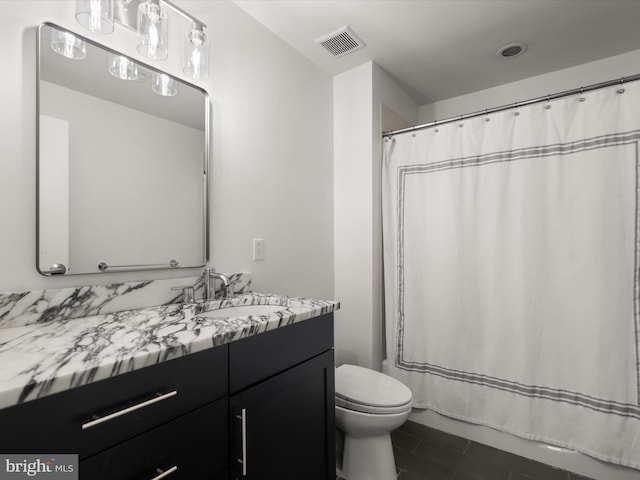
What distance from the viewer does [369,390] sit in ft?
5.28

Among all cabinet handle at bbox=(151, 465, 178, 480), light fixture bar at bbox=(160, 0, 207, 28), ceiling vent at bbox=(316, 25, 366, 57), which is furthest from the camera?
ceiling vent at bbox=(316, 25, 366, 57)

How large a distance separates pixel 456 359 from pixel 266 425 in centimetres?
139

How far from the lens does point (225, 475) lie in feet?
3.09

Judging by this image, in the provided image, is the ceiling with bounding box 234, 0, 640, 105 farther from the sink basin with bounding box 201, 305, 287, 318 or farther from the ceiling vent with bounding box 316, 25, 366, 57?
the sink basin with bounding box 201, 305, 287, 318

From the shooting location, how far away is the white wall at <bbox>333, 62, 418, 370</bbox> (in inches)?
86.4

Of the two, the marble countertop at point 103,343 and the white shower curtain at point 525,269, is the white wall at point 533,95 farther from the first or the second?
the marble countertop at point 103,343

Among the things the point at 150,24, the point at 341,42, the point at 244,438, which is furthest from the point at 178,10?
the point at 244,438

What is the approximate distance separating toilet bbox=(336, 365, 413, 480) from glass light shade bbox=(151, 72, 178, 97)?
1557 mm

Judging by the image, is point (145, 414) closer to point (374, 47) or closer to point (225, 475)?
point (225, 475)

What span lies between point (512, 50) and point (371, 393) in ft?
7.30

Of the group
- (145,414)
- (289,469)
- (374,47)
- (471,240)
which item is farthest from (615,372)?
(374,47)

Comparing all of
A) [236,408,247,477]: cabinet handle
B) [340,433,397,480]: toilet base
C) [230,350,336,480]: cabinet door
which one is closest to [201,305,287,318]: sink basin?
[230,350,336,480]: cabinet door

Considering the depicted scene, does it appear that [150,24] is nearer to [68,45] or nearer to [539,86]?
[68,45]

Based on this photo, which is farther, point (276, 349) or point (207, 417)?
point (276, 349)
